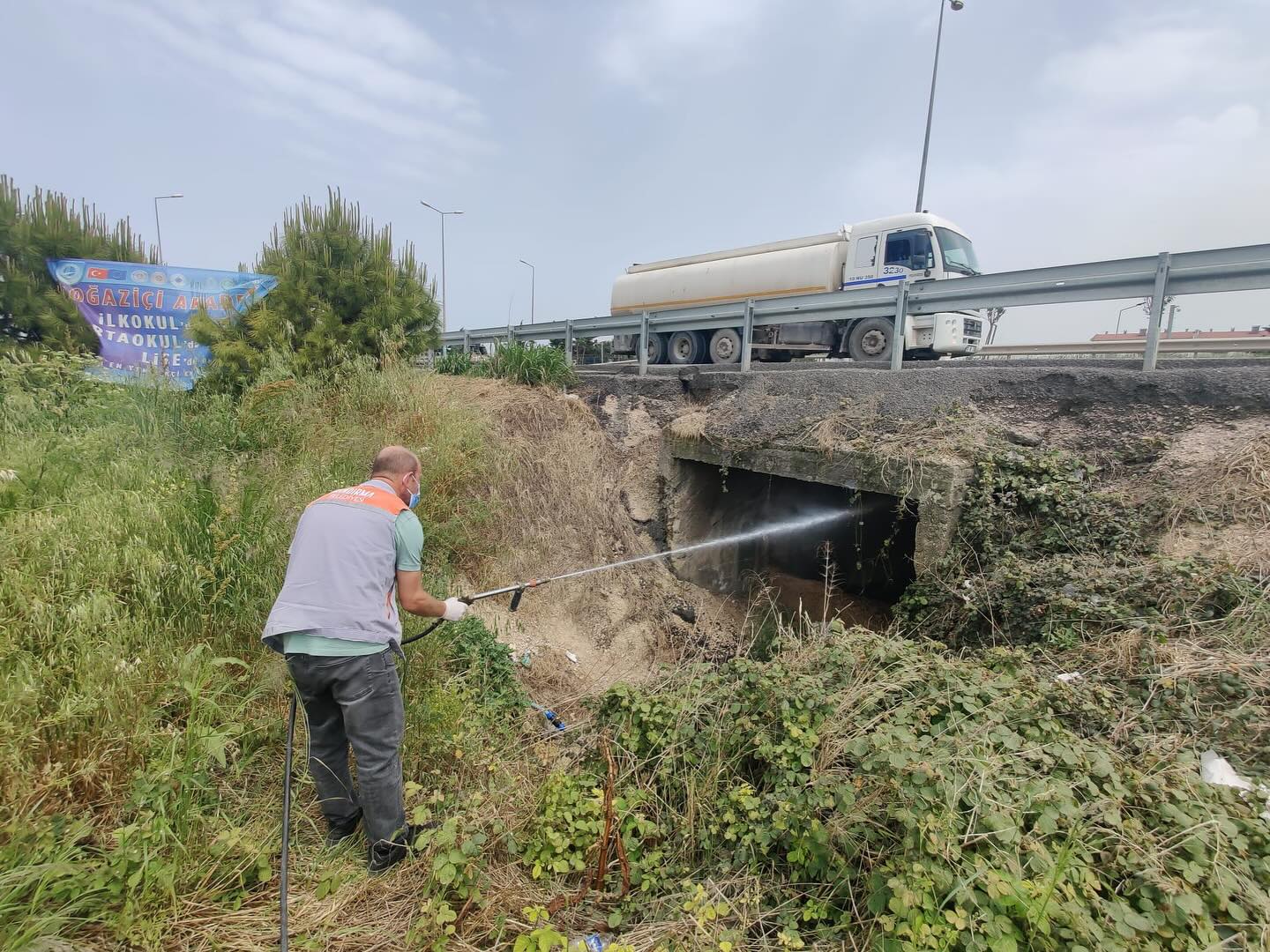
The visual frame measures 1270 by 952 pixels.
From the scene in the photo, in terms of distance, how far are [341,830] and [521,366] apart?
22.9 feet

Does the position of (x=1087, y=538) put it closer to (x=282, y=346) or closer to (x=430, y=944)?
(x=430, y=944)

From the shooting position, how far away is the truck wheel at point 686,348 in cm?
1041

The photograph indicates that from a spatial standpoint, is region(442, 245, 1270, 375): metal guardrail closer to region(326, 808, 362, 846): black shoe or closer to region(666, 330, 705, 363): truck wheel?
region(666, 330, 705, 363): truck wheel

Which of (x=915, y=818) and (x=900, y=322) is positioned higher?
(x=900, y=322)

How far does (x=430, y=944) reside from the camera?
218 centimetres

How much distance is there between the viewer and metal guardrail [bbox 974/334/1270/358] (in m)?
6.53

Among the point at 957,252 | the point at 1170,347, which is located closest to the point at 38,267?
the point at 957,252

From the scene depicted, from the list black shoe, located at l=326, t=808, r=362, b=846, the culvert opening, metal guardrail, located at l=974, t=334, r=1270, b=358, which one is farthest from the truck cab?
black shoe, located at l=326, t=808, r=362, b=846

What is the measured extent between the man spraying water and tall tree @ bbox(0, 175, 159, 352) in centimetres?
748

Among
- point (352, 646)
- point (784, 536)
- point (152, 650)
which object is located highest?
point (352, 646)

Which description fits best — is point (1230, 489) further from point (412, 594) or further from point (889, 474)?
point (412, 594)

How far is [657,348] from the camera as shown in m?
11.0

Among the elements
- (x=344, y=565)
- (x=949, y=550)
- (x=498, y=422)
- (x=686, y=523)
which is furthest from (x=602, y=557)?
(x=344, y=565)

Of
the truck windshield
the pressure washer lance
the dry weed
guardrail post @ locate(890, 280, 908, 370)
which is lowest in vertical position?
the pressure washer lance
